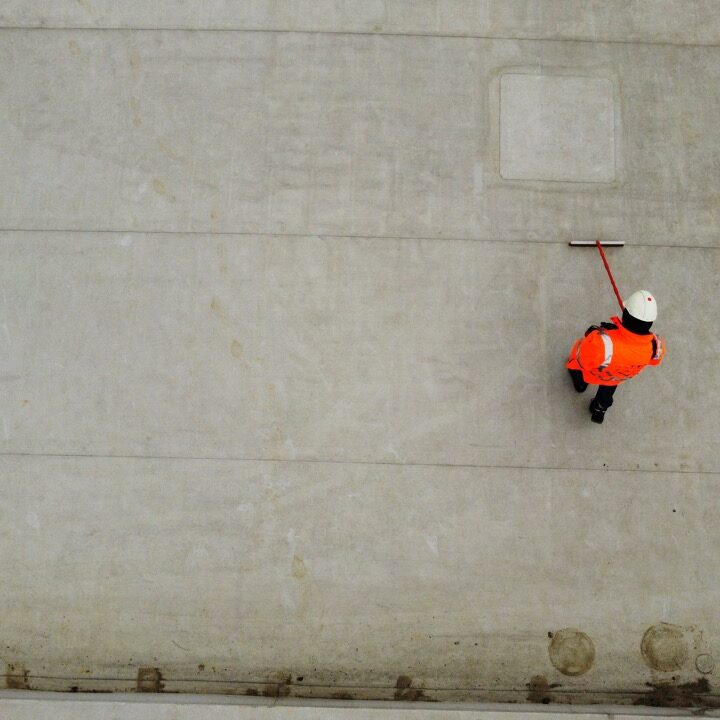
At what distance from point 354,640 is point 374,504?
44.2 inches

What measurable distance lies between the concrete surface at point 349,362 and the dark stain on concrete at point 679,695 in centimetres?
2

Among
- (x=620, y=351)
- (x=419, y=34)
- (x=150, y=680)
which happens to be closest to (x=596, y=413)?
(x=620, y=351)

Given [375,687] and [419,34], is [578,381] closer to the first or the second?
[375,687]

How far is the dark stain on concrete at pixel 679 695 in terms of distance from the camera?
4.74 meters

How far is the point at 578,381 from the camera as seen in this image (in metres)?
5.00

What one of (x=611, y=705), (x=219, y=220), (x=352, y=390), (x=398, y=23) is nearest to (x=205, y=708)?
(x=352, y=390)

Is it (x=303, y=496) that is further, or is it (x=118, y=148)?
(x=118, y=148)

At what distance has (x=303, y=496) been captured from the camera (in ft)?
16.4

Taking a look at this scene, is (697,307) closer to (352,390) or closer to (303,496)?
(352,390)

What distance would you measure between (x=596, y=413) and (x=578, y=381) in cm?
31

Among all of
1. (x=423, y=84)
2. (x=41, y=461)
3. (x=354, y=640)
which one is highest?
(x=423, y=84)

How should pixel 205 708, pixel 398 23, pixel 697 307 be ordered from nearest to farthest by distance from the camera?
pixel 205 708
pixel 697 307
pixel 398 23

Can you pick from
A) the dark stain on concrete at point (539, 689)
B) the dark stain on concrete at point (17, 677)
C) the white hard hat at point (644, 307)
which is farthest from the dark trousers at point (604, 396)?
the dark stain on concrete at point (17, 677)

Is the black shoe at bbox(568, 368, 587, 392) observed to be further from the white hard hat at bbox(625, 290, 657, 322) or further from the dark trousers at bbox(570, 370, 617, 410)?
the white hard hat at bbox(625, 290, 657, 322)
